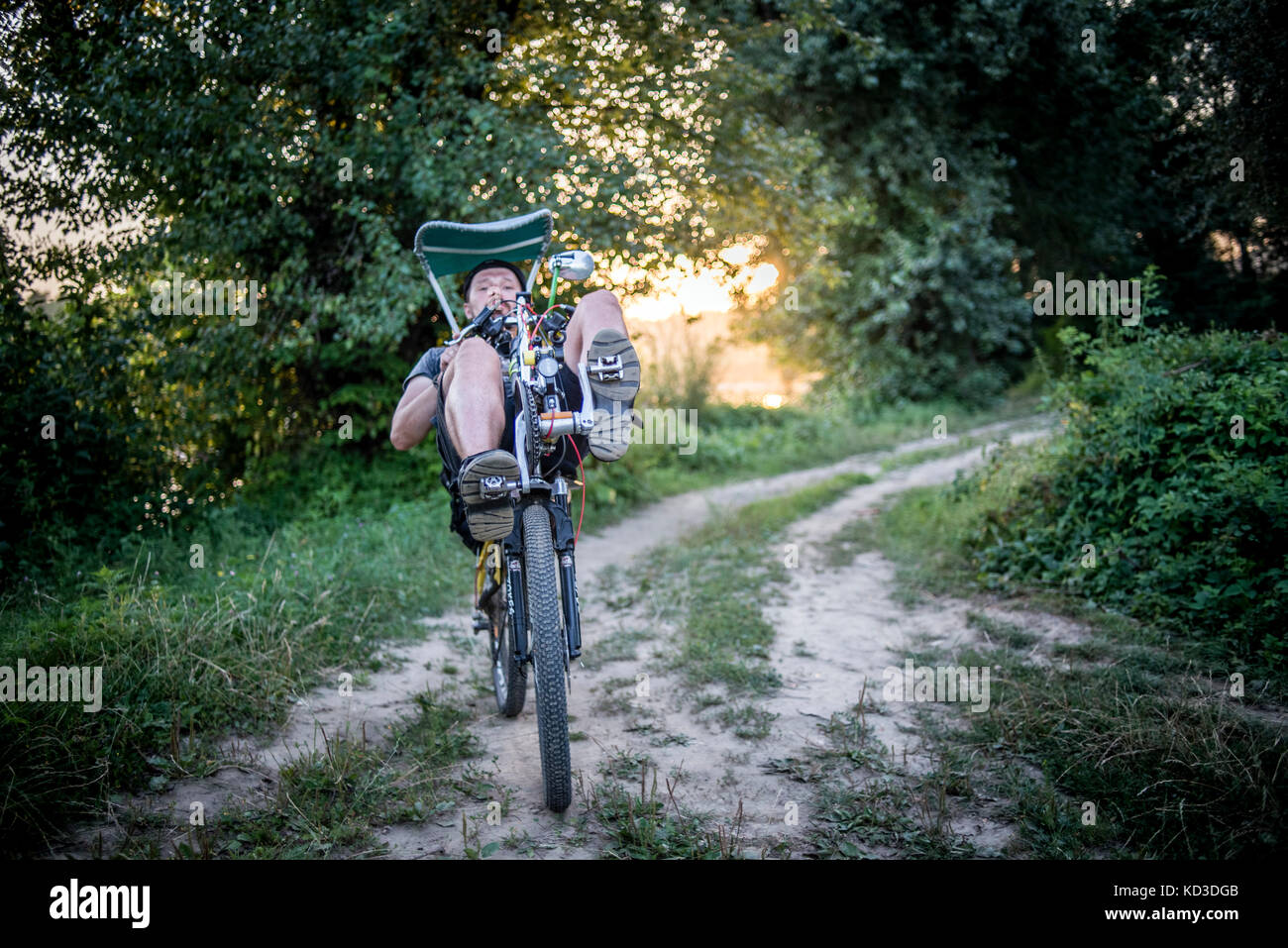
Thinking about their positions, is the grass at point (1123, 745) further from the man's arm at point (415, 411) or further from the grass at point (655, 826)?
the man's arm at point (415, 411)

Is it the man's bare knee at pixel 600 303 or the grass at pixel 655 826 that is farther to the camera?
the man's bare knee at pixel 600 303

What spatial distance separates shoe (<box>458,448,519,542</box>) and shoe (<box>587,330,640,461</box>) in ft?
1.16

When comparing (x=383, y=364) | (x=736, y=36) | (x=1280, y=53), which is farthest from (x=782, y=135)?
(x=383, y=364)

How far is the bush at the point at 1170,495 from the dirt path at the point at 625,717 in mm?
923

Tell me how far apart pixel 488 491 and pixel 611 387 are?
59 centimetres

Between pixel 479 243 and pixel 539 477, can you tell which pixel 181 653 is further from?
pixel 479 243

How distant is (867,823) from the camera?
2.81 meters

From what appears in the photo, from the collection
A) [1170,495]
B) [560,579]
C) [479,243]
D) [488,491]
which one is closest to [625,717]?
[560,579]

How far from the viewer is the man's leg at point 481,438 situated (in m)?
2.94

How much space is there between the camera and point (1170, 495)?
14.9 ft

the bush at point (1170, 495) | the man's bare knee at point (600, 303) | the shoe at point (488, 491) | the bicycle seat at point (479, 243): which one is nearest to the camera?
the shoe at point (488, 491)

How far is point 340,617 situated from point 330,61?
4.55 m

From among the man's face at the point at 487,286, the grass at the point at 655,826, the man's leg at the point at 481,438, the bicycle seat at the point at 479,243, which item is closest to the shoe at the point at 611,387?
the man's leg at the point at 481,438
